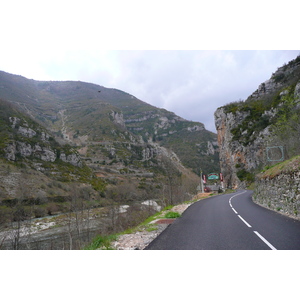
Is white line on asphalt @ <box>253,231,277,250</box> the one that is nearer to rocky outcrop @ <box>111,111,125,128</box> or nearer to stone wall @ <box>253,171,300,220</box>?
stone wall @ <box>253,171,300,220</box>

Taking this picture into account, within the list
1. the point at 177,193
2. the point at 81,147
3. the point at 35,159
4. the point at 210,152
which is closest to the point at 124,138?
the point at 81,147

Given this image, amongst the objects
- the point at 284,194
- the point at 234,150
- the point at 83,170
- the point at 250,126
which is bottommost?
the point at 284,194

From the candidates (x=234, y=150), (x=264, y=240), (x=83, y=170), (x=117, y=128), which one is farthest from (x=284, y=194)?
(x=117, y=128)

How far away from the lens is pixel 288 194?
9859 millimetres

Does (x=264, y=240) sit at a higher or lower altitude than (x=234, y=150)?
lower

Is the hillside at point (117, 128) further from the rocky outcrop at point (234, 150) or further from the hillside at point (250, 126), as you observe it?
the hillside at point (250, 126)

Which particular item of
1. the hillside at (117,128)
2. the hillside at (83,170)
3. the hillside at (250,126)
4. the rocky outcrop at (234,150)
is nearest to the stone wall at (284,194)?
the hillside at (83,170)

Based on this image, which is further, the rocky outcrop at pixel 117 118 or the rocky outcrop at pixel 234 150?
the rocky outcrop at pixel 117 118

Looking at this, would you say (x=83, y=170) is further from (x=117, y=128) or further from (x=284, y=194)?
(x=284, y=194)

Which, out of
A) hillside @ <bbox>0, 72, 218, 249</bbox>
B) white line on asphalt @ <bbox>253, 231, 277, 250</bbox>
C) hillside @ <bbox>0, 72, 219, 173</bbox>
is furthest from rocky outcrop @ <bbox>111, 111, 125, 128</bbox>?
white line on asphalt @ <bbox>253, 231, 277, 250</bbox>

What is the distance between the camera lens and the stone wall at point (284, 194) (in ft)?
29.5

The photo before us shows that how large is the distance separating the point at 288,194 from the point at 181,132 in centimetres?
15470

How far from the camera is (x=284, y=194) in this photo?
1041cm
